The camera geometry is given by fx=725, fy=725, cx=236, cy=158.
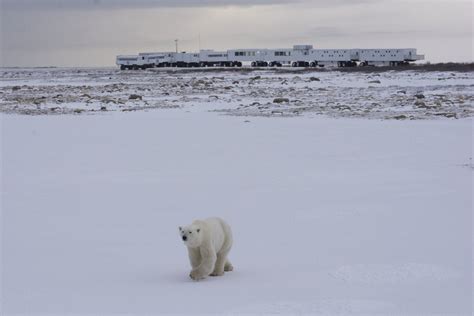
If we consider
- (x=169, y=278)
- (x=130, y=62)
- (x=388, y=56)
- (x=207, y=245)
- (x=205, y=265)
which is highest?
(x=130, y=62)

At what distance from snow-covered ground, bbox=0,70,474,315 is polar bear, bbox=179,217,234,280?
0.12 metres

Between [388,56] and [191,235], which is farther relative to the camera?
[388,56]

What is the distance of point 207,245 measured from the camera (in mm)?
5789

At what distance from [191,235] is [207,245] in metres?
0.26

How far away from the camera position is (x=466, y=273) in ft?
19.2

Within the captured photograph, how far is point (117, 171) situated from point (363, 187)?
4.02 meters

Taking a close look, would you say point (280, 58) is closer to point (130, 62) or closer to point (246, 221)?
point (130, 62)

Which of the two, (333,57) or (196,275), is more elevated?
(333,57)

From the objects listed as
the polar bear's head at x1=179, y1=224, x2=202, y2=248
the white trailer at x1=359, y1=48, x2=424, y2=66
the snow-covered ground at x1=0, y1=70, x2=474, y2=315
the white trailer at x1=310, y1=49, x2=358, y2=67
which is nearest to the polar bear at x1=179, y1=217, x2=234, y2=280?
the polar bear's head at x1=179, y1=224, x2=202, y2=248

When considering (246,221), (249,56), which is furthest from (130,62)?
(246,221)

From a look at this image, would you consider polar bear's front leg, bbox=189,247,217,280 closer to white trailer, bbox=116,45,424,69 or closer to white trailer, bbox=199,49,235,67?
white trailer, bbox=116,45,424,69

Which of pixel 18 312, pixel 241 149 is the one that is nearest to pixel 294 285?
pixel 18 312

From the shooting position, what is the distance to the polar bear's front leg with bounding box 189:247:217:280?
5.73m

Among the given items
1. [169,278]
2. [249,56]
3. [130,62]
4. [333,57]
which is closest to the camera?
[169,278]
